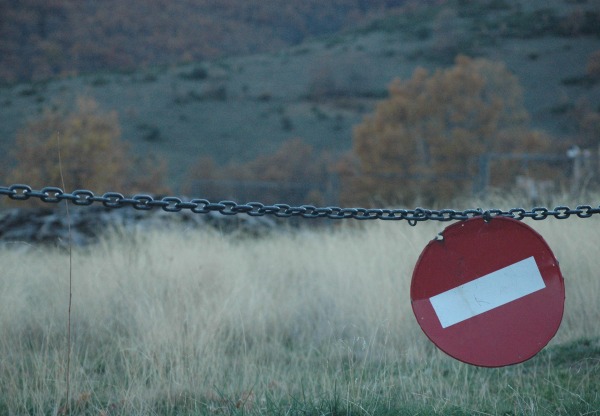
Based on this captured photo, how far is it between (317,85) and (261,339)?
50467 millimetres

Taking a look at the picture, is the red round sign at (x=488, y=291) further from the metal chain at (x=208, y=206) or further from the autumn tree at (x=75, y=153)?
the autumn tree at (x=75, y=153)

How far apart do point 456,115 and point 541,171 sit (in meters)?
4.62

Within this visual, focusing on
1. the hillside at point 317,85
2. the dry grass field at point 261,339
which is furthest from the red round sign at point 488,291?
the hillside at point 317,85

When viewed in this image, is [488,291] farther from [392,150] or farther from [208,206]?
[392,150]

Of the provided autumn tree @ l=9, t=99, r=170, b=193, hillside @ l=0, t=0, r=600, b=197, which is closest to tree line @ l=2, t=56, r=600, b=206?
autumn tree @ l=9, t=99, r=170, b=193

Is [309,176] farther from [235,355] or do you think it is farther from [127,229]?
[235,355]

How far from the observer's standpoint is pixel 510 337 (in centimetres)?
292

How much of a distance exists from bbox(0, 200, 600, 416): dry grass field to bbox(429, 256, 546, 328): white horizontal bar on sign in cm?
54

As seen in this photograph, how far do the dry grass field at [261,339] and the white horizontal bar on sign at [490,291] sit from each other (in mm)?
538

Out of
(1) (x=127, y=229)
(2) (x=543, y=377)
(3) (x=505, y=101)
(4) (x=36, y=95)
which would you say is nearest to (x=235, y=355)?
(2) (x=543, y=377)

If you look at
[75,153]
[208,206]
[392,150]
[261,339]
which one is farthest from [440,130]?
[208,206]

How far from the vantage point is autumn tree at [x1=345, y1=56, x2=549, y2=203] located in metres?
24.6

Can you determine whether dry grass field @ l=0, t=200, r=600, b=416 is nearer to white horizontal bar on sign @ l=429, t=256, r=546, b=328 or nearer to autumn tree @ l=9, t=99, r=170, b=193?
white horizontal bar on sign @ l=429, t=256, r=546, b=328

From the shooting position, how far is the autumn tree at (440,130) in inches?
970
